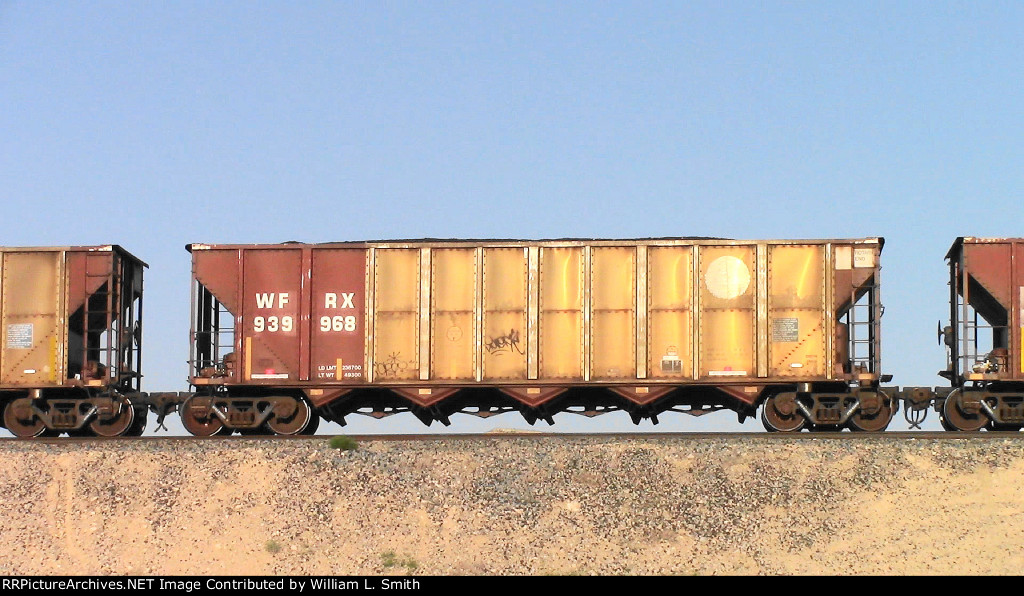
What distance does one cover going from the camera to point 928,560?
16.1 metres

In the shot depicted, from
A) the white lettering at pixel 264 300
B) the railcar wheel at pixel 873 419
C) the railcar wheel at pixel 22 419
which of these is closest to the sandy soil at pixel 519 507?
the railcar wheel at pixel 873 419

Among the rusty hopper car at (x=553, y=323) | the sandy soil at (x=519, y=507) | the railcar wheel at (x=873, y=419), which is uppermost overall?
the rusty hopper car at (x=553, y=323)

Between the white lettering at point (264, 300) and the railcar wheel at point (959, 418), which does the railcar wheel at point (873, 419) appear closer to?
the railcar wheel at point (959, 418)

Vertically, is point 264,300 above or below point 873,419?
above

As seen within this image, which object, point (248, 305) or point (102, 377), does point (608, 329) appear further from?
point (102, 377)

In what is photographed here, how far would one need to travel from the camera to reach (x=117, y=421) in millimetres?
21406

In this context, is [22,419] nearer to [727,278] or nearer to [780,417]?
[727,278]

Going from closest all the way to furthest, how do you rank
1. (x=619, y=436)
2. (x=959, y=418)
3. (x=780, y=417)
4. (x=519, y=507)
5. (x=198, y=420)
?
(x=519, y=507) → (x=619, y=436) → (x=959, y=418) → (x=780, y=417) → (x=198, y=420)

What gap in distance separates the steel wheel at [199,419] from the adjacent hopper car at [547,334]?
1.2 inches

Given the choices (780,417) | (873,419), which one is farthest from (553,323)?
(873,419)

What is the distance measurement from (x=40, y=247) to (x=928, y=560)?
51.0ft

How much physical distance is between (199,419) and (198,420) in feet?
0.09

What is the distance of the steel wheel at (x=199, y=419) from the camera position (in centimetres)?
2106

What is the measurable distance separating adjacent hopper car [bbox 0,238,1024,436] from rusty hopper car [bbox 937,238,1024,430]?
0.11 ft
